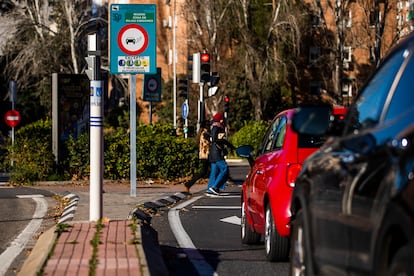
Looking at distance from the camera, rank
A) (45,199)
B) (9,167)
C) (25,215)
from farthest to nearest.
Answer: (9,167) → (45,199) → (25,215)

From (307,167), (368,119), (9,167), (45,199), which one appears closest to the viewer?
(368,119)

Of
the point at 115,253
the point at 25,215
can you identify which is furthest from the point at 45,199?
the point at 115,253

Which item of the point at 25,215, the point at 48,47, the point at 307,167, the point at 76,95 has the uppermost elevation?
the point at 48,47

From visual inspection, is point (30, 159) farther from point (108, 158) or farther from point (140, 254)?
point (140, 254)

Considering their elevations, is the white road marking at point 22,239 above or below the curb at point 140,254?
below

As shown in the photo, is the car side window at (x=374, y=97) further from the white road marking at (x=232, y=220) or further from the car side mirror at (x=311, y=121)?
the white road marking at (x=232, y=220)

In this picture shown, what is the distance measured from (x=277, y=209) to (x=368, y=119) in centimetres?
330

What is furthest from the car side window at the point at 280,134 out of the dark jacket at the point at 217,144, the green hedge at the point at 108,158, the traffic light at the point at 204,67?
the traffic light at the point at 204,67

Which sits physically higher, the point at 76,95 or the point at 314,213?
the point at 76,95

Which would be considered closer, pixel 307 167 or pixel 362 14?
pixel 307 167

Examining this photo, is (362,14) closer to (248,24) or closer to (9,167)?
(248,24)

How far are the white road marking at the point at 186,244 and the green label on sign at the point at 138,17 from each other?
3618mm

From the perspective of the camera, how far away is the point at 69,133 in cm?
2262

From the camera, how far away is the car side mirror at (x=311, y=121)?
589cm
